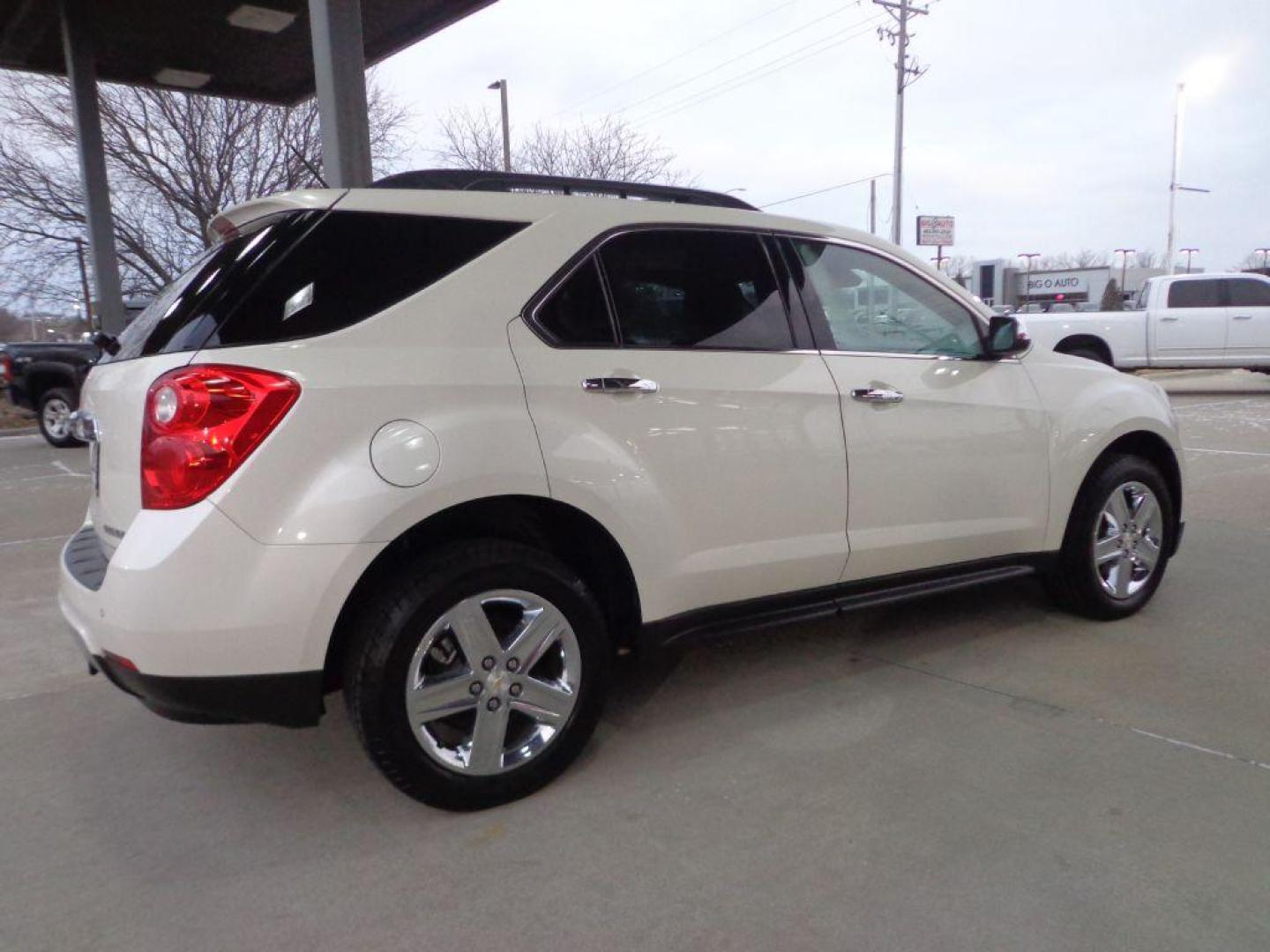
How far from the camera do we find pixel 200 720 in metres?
2.36

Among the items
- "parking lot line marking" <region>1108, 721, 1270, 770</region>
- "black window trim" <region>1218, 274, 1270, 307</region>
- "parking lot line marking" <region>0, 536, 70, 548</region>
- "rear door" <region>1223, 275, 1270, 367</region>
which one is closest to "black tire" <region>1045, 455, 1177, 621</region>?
"parking lot line marking" <region>1108, 721, 1270, 770</region>

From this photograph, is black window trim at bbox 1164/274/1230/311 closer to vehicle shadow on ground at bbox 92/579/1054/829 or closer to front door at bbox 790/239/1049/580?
vehicle shadow on ground at bbox 92/579/1054/829

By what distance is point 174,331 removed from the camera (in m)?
2.48

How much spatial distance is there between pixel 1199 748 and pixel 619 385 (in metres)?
2.23

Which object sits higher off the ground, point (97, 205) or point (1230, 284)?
point (97, 205)

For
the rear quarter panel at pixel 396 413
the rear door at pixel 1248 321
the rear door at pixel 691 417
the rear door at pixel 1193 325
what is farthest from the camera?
the rear door at pixel 1193 325

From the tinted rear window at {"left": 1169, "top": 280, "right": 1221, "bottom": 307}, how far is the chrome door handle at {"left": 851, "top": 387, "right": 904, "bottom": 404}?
14643 millimetres

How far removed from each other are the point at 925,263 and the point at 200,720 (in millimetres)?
3113

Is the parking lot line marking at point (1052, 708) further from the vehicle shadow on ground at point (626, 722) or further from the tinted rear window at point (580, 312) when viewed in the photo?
the tinted rear window at point (580, 312)

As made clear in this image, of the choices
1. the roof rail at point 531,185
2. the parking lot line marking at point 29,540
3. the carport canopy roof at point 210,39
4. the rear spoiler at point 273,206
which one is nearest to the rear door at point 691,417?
the roof rail at point 531,185

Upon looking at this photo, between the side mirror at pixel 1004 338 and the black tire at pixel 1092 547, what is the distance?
74 cm

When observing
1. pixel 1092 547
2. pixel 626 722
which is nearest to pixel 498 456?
pixel 626 722

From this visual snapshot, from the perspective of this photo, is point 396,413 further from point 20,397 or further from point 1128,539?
point 20,397

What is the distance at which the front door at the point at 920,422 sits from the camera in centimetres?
329
